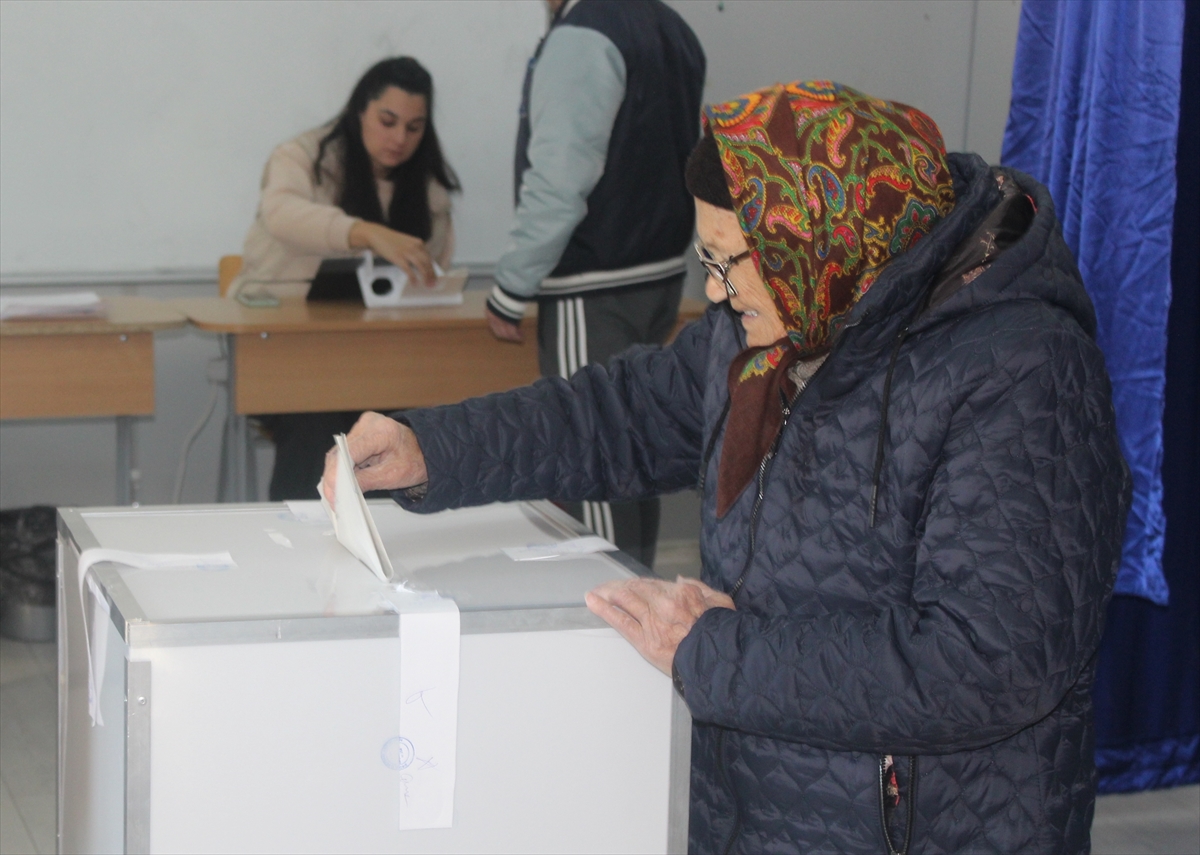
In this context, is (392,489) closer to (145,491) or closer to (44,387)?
(44,387)

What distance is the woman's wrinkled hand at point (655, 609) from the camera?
115cm

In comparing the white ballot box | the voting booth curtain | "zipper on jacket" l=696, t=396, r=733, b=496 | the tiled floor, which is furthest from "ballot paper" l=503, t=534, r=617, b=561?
the tiled floor

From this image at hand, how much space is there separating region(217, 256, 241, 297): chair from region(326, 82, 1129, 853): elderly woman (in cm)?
243

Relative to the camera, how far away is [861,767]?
119 centimetres

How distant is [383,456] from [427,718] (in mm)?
341

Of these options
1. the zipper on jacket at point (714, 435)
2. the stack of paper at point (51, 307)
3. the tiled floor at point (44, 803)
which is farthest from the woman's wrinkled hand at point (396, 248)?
the zipper on jacket at point (714, 435)

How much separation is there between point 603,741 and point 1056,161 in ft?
5.14

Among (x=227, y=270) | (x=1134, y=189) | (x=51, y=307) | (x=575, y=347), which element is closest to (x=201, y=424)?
(x=227, y=270)

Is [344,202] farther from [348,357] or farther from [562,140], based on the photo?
[562,140]

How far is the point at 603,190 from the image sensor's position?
306 centimetres

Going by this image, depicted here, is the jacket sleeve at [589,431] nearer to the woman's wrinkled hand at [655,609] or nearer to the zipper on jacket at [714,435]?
the zipper on jacket at [714,435]

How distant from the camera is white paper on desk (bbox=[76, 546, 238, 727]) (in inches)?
47.6

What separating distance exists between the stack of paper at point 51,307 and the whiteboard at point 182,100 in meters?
0.24

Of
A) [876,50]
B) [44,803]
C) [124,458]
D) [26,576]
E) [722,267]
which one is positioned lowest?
[44,803]
